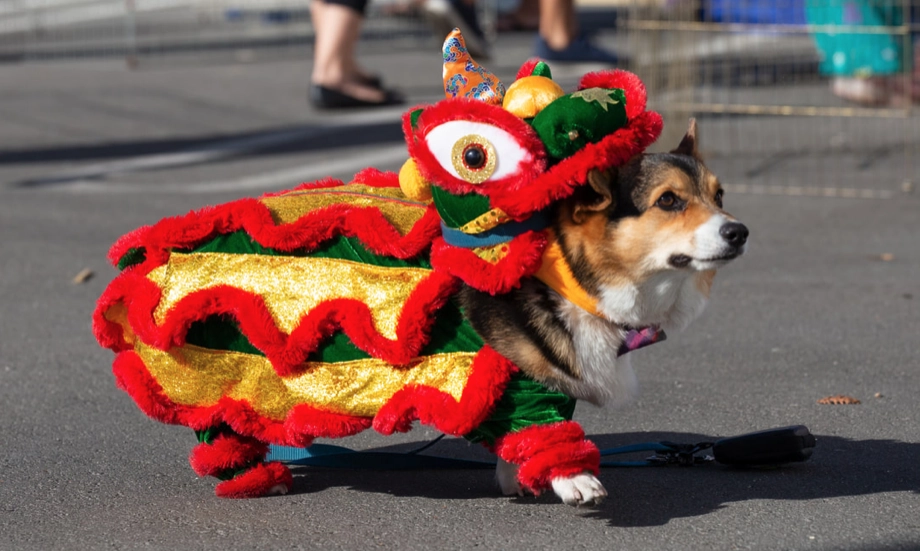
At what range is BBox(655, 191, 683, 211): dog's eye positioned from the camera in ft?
9.77

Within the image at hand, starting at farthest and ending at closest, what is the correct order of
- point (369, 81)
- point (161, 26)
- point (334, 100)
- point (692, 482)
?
1. point (161, 26)
2. point (369, 81)
3. point (334, 100)
4. point (692, 482)

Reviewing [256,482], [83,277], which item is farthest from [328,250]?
[83,277]

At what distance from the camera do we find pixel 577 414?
4188 mm

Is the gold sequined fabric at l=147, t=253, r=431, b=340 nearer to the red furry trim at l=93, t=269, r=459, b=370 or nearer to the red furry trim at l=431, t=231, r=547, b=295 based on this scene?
the red furry trim at l=93, t=269, r=459, b=370

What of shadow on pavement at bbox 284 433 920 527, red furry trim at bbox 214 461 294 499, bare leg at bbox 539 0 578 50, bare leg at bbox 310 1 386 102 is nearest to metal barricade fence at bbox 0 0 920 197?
bare leg at bbox 539 0 578 50

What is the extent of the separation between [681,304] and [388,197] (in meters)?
0.80

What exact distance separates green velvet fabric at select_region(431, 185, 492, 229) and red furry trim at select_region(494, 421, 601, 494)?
1.74 feet

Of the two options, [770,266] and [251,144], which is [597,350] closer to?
[770,266]

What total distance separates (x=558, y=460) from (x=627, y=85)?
0.91m

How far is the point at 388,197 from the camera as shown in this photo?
3.32 metres

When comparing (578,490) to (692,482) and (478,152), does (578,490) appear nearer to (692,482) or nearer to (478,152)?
(692,482)

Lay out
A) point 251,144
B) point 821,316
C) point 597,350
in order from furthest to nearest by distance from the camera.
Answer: point 251,144, point 821,316, point 597,350

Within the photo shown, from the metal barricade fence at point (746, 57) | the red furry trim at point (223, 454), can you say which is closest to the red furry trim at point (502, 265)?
the red furry trim at point (223, 454)

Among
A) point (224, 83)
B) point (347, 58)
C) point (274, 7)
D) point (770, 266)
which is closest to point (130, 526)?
point (770, 266)
